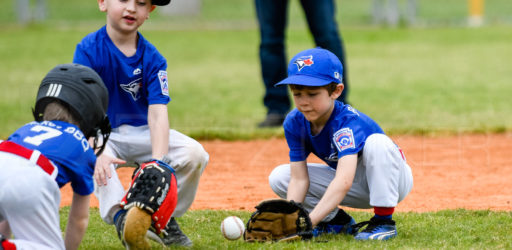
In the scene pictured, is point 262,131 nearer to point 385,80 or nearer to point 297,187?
point 297,187

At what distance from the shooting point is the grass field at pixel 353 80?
389 centimetres

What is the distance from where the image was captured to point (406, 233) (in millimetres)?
3764

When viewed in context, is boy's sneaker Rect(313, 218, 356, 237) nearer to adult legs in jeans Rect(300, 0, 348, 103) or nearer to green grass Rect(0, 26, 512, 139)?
adult legs in jeans Rect(300, 0, 348, 103)

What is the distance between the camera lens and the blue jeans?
6715 millimetres

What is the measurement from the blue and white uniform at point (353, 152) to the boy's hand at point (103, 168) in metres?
0.89

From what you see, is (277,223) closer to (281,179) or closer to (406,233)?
(281,179)

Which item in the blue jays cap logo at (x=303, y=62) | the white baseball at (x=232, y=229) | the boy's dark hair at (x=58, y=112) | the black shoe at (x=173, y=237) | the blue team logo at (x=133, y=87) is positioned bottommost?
the black shoe at (x=173, y=237)

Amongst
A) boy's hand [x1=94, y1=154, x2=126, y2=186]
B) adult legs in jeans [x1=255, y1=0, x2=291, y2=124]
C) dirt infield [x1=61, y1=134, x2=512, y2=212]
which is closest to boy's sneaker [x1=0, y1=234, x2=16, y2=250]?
boy's hand [x1=94, y1=154, x2=126, y2=186]

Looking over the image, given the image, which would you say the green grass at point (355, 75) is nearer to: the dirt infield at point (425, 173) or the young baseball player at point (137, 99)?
the dirt infield at point (425, 173)

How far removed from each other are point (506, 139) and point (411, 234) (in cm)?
336

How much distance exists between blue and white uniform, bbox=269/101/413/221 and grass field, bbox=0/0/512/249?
255mm

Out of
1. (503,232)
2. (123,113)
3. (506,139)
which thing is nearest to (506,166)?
(506,139)

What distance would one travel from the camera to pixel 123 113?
396 cm

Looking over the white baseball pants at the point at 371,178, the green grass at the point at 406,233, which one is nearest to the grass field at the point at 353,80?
the green grass at the point at 406,233
